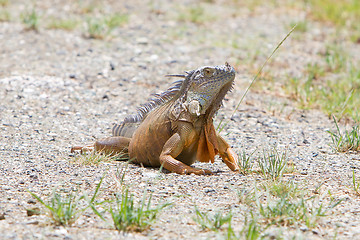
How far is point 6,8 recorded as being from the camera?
1161 cm

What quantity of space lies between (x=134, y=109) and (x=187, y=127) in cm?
263

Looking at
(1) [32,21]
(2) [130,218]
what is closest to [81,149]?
(2) [130,218]

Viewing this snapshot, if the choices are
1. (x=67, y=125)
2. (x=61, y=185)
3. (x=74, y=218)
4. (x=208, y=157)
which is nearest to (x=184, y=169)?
(x=208, y=157)

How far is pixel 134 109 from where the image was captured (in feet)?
25.4

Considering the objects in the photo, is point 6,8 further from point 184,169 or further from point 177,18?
point 184,169

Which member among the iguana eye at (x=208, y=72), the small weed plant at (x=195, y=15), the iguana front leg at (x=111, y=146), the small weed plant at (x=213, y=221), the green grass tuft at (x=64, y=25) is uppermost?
the small weed plant at (x=195, y=15)

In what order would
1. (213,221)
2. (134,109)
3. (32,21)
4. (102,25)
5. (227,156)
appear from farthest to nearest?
(102,25) < (32,21) < (134,109) < (227,156) < (213,221)

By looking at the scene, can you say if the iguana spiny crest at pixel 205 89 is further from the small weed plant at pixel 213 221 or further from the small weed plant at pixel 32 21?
the small weed plant at pixel 32 21

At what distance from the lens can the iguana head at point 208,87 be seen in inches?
201

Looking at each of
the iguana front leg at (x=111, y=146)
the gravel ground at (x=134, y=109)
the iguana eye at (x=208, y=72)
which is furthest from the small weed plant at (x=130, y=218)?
the iguana front leg at (x=111, y=146)

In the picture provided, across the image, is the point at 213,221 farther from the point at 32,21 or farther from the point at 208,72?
Result: the point at 32,21

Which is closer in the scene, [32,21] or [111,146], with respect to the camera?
[111,146]

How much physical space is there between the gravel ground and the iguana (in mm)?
180

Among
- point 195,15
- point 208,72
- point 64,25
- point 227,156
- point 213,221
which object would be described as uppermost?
point 195,15
